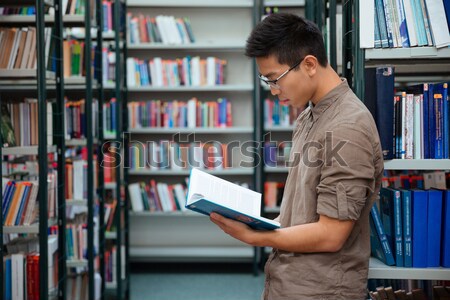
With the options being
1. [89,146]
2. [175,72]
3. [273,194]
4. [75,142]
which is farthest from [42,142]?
[273,194]

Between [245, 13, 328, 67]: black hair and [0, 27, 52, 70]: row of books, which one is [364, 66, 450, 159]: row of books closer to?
[245, 13, 328, 67]: black hair

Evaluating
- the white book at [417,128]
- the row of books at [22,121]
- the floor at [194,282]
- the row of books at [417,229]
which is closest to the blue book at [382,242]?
the row of books at [417,229]

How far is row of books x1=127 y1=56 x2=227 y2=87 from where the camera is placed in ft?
15.9

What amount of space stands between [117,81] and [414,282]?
2361mm

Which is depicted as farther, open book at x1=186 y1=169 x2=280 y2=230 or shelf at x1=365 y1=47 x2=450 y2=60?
shelf at x1=365 y1=47 x2=450 y2=60

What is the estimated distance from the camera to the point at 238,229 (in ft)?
4.86

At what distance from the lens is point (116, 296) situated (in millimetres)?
4145

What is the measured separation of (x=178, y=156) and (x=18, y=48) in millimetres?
2006

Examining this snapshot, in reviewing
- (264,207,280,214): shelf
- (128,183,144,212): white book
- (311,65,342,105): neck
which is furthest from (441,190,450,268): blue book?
(128,183,144,212): white book

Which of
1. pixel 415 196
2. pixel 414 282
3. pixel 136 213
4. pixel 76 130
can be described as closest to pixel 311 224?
pixel 415 196

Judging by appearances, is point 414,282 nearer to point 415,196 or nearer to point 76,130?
point 415,196

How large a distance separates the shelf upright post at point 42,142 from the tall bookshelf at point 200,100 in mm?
2196

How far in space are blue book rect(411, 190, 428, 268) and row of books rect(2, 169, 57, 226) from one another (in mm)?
1868

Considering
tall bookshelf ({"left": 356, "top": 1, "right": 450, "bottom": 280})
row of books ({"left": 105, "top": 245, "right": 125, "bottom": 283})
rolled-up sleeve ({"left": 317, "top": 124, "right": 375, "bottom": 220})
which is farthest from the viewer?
row of books ({"left": 105, "top": 245, "right": 125, "bottom": 283})
